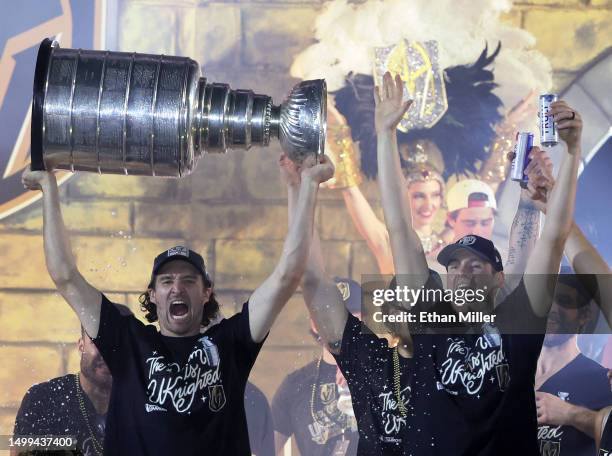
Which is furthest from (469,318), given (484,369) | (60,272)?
(60,272)

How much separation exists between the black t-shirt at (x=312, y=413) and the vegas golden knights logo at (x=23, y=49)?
3.81 ft

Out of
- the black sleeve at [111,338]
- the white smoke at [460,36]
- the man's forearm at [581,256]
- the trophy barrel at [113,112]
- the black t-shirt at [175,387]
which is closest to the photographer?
the trophy barrel at [113,112]

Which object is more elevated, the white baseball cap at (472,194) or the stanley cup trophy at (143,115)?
the white baseball cap at (472,194)

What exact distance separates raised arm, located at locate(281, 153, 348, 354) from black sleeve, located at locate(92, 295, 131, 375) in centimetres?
56

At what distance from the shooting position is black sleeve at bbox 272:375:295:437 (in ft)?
10.9

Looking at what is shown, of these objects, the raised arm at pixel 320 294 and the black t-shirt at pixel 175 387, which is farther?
the raised arm at pixel 320 294

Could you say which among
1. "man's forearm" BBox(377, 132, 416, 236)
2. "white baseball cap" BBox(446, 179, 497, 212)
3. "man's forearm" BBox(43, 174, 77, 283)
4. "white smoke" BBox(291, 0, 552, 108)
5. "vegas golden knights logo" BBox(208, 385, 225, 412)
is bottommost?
"vegas golden knights logo" BBox(208, 385, 225, 412)

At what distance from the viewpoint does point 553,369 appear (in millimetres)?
3281

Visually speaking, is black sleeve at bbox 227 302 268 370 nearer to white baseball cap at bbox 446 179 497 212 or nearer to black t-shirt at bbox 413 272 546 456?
black t-shirt at bbox 413 272 546 456

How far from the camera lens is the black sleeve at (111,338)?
95.5 inches

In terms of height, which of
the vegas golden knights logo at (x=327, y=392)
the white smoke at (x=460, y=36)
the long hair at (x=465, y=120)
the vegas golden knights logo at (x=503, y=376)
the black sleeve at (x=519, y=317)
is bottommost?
the vegas golden knights logo at (x=503, y=376)

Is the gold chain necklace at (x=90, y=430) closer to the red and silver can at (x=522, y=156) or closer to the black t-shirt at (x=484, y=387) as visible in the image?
the black t-shirt at (x=484, y=387)

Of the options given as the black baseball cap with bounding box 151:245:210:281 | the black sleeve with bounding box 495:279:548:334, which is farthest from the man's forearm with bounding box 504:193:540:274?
the black baseball cap with bounding box 151:245:210:281

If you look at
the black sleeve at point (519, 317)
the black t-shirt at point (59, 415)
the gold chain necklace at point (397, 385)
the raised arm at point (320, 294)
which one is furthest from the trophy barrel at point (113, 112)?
the black t-shirt at point (59, 415)
